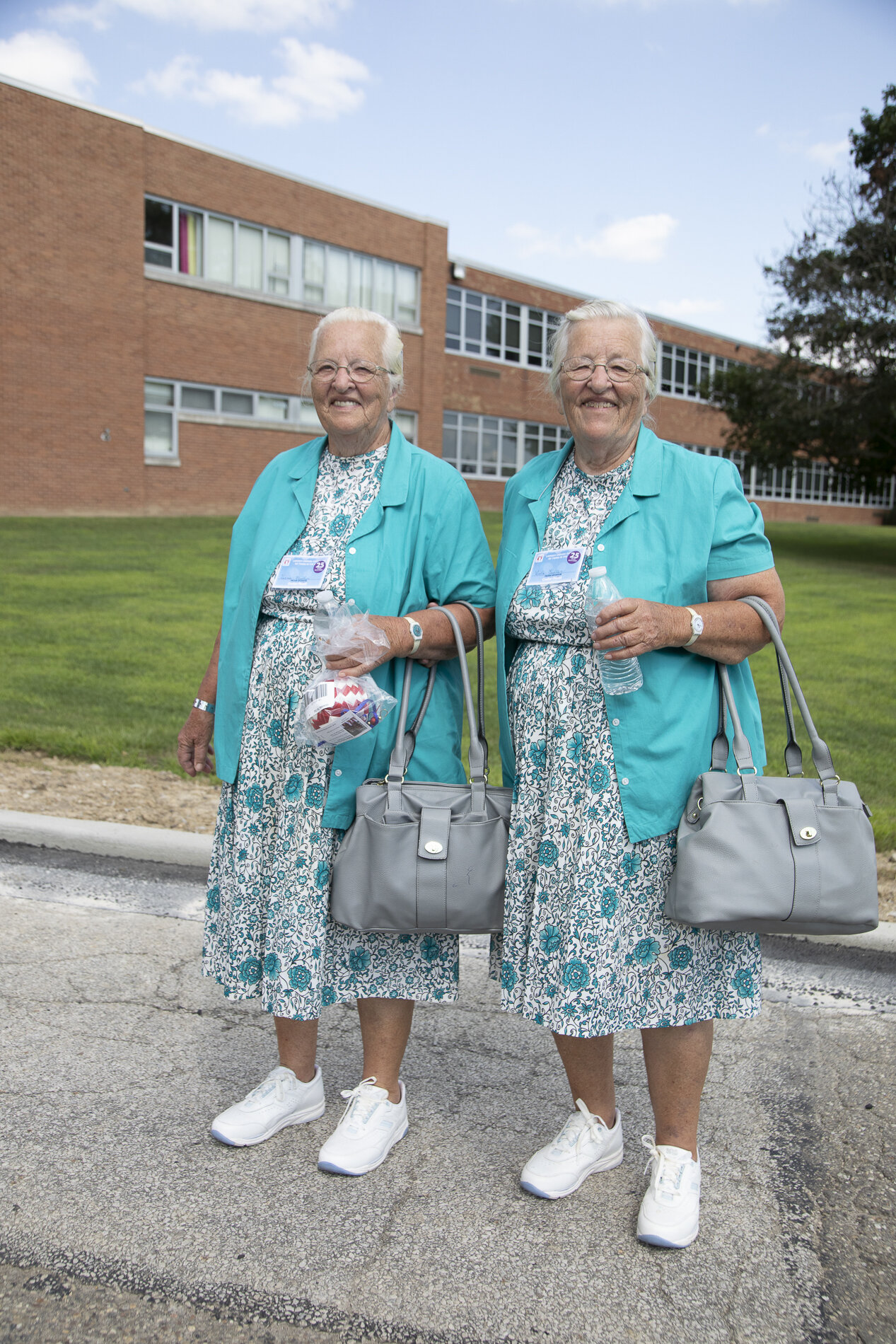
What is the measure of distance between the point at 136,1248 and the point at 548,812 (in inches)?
53.2

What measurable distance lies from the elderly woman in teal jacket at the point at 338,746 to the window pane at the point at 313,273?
1000 inches

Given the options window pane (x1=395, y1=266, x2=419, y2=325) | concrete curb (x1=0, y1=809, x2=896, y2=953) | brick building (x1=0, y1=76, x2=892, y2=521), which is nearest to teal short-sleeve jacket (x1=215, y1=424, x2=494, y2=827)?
concrete curb (x1=0, y1=809, x2=896, y2=953)

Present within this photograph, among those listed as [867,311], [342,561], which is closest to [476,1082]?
[342,561]

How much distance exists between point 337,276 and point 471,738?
27040mm

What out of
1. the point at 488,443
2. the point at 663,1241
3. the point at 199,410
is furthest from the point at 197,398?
the point at 663,1241

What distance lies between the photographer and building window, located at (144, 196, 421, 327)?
76.8ft

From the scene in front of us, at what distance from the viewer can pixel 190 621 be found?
10602 mm

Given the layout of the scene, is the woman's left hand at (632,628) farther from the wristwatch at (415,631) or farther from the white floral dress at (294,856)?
the white floral dress at (294,856)

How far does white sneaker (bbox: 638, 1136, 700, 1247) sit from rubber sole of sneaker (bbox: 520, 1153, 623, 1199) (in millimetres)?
153

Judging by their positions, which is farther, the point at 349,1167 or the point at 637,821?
the point at 349,1167

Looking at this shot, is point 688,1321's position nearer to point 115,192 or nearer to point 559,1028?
point 559,1028

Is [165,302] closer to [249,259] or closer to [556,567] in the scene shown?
[249,259]

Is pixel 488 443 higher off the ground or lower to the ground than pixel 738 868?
higher

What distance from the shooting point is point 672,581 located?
7.92 feet
